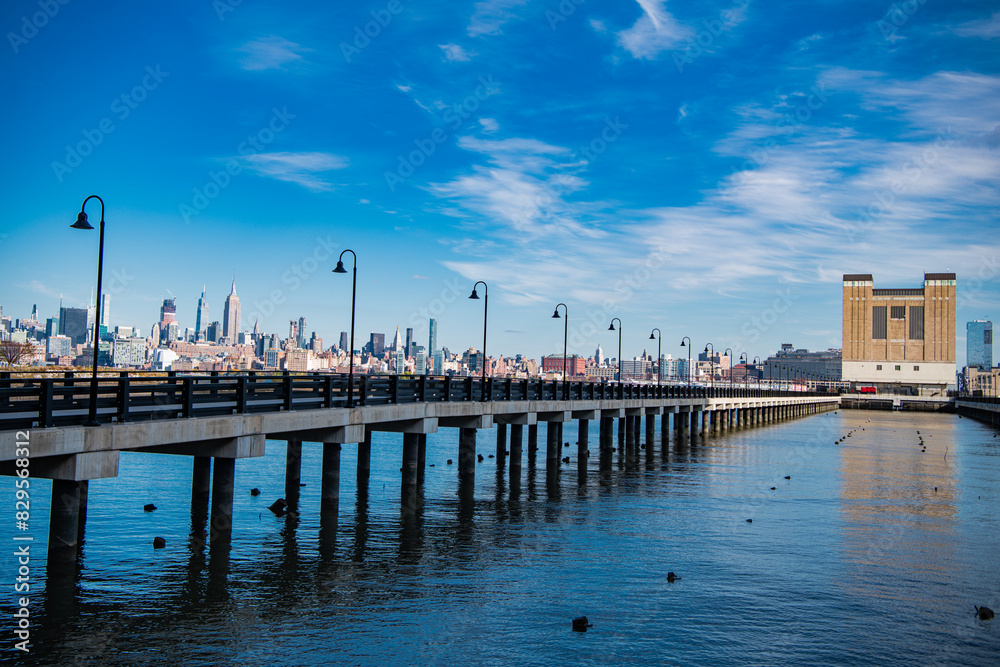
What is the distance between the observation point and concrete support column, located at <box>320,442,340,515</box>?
27.7 m

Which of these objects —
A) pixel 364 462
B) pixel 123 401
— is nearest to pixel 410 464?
pixel 364 462

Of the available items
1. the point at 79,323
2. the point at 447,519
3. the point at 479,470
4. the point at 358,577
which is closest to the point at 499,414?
the point at 479,470

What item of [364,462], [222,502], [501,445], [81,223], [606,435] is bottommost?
[501,445]

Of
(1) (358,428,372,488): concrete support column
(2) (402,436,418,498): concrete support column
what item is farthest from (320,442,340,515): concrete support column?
(1) (358,428,372,488): concrete support column

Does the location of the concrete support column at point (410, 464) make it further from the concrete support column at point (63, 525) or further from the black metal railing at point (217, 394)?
the concrete support column at point (63, 525)

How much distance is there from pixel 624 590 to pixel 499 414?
19691 millimetres

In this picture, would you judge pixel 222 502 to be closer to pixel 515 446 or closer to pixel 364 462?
pixel 364 462

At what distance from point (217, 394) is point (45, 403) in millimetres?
6542

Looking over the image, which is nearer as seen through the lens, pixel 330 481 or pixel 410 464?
pixel 330 481

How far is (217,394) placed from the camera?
73.2 feet

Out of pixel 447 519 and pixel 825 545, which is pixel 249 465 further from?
pixel 825 545

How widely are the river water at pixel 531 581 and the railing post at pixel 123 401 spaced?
3.75 m

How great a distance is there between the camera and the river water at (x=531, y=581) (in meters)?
15.4

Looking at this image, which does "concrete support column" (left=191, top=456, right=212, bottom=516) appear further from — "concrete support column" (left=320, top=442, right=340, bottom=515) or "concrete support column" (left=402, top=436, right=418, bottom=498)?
"concrete support column" (left=402, top=436, right=418, bottom=498)
